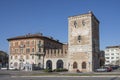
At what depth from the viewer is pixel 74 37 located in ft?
262

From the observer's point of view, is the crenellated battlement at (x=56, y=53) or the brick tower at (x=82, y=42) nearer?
the brick tower at (x=82, y=42)

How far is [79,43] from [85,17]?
7791 millimetres

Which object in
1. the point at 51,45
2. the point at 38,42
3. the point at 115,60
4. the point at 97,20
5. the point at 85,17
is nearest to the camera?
the point at 85,17

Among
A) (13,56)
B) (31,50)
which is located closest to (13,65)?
(13,56)

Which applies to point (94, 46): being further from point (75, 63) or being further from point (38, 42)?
point (38, 42)

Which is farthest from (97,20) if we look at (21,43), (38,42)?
(21,43)

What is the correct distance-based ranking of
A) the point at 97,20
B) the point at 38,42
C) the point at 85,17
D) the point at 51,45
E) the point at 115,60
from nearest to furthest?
the point at 85,17 < the point at 97,20 < the point at 38,42 < the point at 51,45 < the point at 115,60

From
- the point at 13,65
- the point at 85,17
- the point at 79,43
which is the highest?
the point at 85,17

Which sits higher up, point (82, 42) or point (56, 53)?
point (82, 42)

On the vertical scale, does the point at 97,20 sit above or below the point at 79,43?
above

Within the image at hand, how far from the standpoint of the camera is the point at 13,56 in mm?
105562

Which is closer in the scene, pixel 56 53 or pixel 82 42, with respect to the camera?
pixel 82 42

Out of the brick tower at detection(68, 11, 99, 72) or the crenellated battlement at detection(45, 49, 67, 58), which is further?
the crenellated battlement at detection(45, 49, 67, 58)

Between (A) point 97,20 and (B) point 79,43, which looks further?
(A) point 97,20
